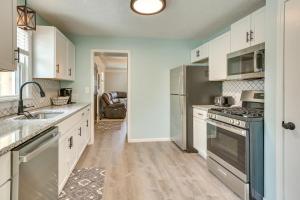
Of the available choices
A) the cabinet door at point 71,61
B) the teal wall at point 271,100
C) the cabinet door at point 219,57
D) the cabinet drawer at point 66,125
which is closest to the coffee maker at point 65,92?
the cabinet door at point 71,61

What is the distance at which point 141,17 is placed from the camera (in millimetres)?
3467

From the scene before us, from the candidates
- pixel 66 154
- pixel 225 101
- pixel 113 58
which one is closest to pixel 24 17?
pixel 66 154

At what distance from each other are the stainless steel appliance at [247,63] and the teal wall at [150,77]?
77.1 inches

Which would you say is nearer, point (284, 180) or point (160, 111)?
point (284, 180)

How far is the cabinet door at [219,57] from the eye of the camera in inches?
130

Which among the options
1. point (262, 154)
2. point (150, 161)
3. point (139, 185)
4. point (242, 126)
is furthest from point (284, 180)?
point (150, 161)

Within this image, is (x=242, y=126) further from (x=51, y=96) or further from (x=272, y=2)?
(x=51, y=96)

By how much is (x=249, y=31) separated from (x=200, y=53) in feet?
5.66

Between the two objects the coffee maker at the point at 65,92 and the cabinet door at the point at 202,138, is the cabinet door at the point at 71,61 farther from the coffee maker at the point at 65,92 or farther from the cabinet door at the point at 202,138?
the cabinet door at the point at 202,138

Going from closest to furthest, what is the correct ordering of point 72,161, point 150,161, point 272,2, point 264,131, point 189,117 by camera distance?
1. point 272,2
2. point 264,131
3. point 72,161
4. point 150,161
5. point 189,117

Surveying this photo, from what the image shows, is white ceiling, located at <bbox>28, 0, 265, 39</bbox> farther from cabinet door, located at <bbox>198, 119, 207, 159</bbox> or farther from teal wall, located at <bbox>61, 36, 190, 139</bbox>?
cabinet door, located at <bbox>198, 119, 207, 159</bbox>

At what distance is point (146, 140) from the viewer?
4871 millimetres

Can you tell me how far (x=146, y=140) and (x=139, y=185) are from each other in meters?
2.20

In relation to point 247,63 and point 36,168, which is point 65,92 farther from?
point 247,63
